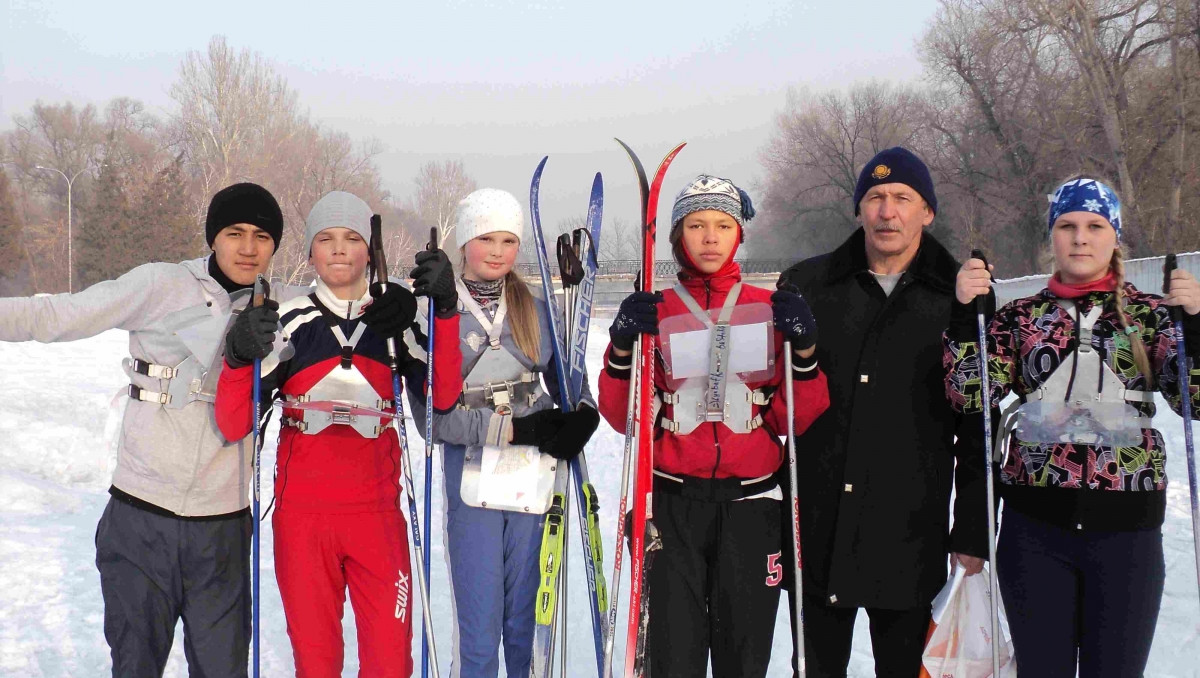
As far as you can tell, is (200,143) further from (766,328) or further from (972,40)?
(766,328)

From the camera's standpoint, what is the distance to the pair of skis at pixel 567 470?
9.80 feet

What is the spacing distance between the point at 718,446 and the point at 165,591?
1876 mm

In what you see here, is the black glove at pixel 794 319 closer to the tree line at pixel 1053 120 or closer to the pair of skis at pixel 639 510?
the pair of skis at pixel 639 510

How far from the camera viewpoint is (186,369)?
289 centimetres

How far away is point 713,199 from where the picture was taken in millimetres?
2809

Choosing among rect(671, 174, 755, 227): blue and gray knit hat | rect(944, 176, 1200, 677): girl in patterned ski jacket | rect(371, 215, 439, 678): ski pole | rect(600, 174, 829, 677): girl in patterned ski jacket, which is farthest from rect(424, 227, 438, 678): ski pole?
rect(944, 176, 1200, 677): girl in patterned ski jacket

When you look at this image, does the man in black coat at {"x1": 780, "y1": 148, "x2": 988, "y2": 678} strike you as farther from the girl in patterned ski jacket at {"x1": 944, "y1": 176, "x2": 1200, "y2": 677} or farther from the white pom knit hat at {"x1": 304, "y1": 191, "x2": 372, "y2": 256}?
the white pom knit hat at {"x1": 304, "y1": 191, "x2": 372, "y2": 256}

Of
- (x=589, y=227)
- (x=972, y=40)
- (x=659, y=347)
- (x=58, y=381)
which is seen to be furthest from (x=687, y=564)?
(x=972, y=40)

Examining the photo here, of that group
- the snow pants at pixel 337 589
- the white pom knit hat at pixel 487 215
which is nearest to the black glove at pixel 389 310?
the white pom knit hat at pixel 487 215

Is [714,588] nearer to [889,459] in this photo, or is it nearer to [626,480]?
[626,480]

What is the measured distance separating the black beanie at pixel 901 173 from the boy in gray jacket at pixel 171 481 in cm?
214

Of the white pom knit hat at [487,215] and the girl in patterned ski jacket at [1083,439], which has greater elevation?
the white pom knit hat at [487,215]

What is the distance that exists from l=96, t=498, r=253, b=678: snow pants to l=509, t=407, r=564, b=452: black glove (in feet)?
3.41

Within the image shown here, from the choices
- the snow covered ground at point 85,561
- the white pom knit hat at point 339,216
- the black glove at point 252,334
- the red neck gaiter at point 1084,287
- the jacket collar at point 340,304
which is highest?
the white pom knit hat at point 339,216
